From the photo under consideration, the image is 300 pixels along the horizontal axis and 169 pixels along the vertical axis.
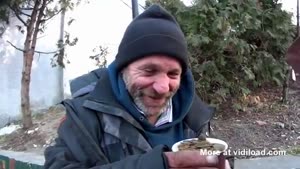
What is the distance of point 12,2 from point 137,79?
5.68 metres

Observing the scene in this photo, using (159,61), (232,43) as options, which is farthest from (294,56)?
(232,43)

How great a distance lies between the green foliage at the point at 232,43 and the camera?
679cm

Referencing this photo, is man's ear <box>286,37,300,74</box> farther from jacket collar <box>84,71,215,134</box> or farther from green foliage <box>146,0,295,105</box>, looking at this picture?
green foliage <box>146,0,295,105</box>

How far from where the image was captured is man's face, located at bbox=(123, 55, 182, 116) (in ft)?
6.25

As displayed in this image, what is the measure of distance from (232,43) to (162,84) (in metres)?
5.02

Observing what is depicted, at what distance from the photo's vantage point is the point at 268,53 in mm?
7426

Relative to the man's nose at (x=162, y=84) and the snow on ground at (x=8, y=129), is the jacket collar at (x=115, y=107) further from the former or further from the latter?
the snow on ground at (x=8, y=129)

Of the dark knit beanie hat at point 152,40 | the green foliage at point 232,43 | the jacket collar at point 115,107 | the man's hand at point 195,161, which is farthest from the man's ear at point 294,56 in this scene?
the green foliage at point 232,43

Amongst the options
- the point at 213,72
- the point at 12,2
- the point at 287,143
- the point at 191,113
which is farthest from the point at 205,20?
the point at 191,113

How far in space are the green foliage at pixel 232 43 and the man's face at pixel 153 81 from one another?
4.71 meters

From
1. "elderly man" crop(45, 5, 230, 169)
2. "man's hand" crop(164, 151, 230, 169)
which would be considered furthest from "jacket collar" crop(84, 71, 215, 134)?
"man's hand" crop(164, 151, 230, 169)

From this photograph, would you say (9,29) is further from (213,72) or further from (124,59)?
(124,59)

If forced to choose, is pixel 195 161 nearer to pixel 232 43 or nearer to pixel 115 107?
pixel 115 107

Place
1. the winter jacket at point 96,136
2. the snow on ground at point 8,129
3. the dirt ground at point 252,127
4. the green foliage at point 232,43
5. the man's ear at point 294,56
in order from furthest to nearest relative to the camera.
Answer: the snow on ground at point 8,129
the green foliage at point 232,43
the dirt ground at point 252,127
the winter jacket at point 96,136
the man's ear at point 294,56
